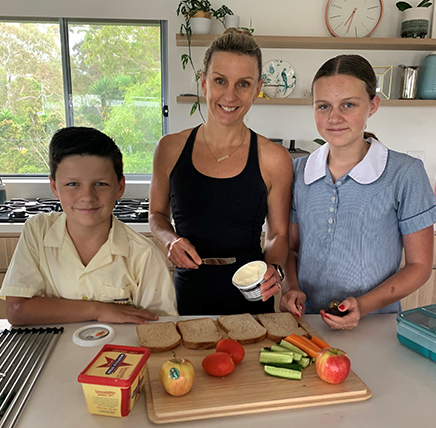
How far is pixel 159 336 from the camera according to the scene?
1.13 metres

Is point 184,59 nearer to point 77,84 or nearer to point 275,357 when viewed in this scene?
point 77,84

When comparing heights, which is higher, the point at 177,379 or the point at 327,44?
the point at 327,44

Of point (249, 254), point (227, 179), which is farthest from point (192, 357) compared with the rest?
point (227, 179)

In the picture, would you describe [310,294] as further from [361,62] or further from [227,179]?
[361,62]

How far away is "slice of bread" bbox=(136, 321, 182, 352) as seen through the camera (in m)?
1.08

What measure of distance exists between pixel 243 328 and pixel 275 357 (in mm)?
210

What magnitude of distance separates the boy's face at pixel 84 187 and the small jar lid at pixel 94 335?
1.10 feet

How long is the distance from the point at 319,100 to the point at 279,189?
363mm

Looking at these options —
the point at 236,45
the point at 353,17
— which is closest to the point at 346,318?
the point at 236,45

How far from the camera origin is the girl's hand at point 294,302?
128 cm

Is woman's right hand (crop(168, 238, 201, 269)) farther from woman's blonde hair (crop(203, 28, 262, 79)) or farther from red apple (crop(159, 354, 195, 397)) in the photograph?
woman's blonde hair (crop(203, 28, 262, 79))

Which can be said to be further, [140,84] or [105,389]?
[140,84]

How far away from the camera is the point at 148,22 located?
123 inches

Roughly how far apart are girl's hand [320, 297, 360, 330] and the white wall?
2.21 meters
